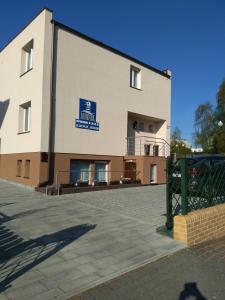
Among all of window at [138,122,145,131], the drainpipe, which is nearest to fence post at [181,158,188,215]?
the drainpipe

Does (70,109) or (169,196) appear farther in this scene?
(70,109)

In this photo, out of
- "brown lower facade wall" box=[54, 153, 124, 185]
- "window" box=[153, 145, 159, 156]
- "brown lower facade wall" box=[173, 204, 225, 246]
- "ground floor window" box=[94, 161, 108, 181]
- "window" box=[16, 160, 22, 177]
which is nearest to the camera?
"brown lower facade wall" box=[173, 204, 225, 246]

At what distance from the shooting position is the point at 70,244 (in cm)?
603

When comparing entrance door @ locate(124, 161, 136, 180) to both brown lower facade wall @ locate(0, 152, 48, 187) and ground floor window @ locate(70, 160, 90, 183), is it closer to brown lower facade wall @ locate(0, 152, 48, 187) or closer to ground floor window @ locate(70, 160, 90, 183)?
ground floor window @ locate(70, 160, 90, 183)

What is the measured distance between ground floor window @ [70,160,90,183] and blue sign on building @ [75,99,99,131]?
6.03 ft

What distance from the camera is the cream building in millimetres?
14641

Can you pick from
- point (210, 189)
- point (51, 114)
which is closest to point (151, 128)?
point (51, 114)

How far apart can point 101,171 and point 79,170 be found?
1587 mm

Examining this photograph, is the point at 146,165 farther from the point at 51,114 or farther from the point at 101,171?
the point at 51,114

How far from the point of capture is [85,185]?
14.4m

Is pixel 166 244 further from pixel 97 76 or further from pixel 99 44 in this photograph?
pixel 99 44

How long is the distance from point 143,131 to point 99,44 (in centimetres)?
673

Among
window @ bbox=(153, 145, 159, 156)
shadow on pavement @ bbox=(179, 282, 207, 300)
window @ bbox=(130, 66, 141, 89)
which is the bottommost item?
shadow on pavement @ bbox=(179, 282, 207, 300)

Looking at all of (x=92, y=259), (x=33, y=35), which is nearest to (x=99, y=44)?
(x=33, y=35)
